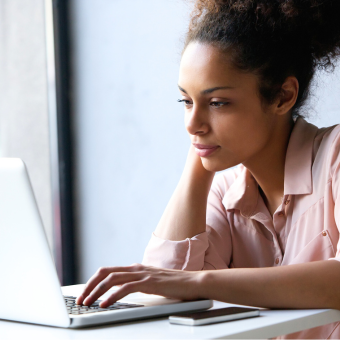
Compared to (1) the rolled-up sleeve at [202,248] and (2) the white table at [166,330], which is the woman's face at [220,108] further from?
(2) the white table at [166,330]

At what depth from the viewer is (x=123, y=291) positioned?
799 millimetres

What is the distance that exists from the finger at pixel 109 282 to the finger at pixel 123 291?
0.07ft

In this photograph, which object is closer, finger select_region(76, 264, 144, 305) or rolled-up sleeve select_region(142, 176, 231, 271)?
finger select_region(76, 264, 144, 305)

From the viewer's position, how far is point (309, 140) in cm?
124

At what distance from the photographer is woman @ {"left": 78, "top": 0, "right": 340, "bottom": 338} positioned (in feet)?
3.82

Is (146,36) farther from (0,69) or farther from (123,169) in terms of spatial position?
(0,69)

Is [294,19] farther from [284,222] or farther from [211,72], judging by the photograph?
[284,222]

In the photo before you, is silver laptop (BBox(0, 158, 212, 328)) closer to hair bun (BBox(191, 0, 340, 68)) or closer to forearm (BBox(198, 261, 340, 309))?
forearm (BBox(198, 261, 340, 309))

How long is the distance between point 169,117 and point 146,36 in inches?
15.6

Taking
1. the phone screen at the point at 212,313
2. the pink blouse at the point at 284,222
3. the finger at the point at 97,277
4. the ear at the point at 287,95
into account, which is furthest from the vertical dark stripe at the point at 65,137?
the phone screen at the point at 212,313

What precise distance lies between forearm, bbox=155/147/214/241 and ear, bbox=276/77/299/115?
26 centimetres

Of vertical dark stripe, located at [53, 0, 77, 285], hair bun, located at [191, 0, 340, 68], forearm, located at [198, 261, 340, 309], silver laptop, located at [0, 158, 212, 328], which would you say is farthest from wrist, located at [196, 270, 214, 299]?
vertical dark stripe, located at [53, 0, 77, 285]

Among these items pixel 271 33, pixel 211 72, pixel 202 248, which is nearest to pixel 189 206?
pixel 202 248

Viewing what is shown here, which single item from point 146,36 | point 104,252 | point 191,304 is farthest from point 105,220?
point 191,304
